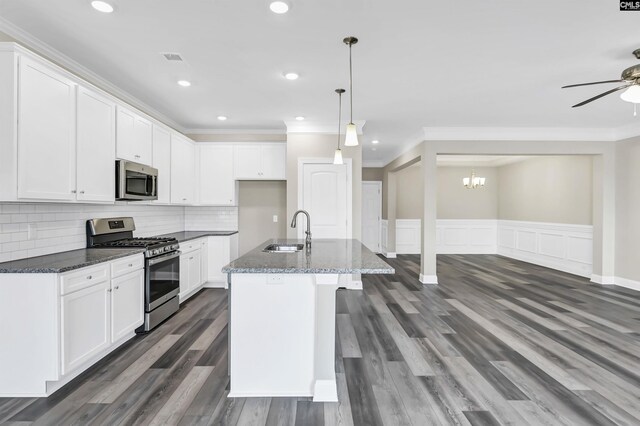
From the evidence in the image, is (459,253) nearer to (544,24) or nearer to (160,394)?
(544,24)

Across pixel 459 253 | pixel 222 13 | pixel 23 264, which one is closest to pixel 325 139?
pixel 222 13

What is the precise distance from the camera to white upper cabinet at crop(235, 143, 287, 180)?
5.24m

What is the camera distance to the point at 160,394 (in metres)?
2.21

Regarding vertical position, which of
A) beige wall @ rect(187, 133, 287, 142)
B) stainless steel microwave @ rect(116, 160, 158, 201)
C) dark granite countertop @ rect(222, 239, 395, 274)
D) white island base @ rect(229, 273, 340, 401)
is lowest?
white island base @ rect(229, 273, 340, 401)

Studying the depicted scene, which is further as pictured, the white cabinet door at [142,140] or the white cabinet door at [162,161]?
the white cabinet door at [162,161]

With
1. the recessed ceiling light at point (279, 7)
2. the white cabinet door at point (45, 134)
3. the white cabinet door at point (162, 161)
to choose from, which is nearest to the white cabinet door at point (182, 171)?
the white cabinet door at point (162, 161)

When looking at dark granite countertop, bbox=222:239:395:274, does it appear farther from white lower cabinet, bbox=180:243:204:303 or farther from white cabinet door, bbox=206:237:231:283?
white cabinet door, bbox=206:237:231:283

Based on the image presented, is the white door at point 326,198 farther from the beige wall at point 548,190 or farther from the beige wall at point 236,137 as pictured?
the beige wall at point 548,190

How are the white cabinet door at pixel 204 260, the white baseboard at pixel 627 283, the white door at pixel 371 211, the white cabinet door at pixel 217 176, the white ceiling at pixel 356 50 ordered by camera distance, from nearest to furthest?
1. the white ceiling at pixel 356 50
2. the white cabinet door at pixel 204 260
3. the white baseboard at pixel 627 283
4. the white cabinet door at pixel 217 176
5. the white door at pixel 371 211

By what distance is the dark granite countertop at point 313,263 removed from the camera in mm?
1966

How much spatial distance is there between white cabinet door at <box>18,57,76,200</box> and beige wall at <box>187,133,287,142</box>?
283 cm

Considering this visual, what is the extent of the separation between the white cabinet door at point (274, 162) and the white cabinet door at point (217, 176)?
54cm

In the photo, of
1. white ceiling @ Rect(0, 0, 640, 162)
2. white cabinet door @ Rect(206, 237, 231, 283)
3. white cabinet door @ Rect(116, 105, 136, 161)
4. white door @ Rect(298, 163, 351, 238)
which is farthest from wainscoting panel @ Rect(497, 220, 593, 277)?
white cabinet door @ Rect(116, 105, 136, 161)

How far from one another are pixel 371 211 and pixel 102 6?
7.49 meters
